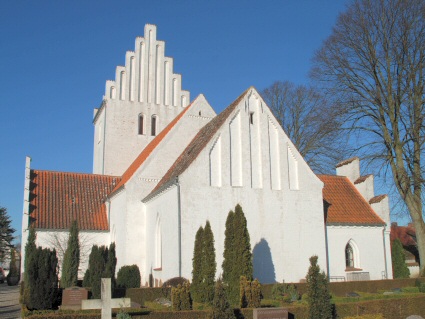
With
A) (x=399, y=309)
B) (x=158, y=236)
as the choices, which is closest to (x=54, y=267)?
(x=158, y=236)

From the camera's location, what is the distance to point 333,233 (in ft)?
85.1

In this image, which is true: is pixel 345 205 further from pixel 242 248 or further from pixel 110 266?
→ pixel 110 266

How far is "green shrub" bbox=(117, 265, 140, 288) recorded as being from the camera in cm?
2248

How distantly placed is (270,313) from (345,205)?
51.1 feet

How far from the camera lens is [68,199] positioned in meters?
29.6

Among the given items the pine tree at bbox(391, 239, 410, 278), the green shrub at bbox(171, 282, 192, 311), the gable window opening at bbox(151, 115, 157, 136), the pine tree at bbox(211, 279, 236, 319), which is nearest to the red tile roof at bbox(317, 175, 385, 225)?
the pine tree at bbox(391, 239, 410, 278)

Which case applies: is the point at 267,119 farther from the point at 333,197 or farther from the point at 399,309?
the point at 399,309

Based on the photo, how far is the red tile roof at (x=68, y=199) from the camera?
92.1 ft

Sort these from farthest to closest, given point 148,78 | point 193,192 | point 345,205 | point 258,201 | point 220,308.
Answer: point 148,78 < point 345,205 < point 258,201 < point 193,192 < point 220,308

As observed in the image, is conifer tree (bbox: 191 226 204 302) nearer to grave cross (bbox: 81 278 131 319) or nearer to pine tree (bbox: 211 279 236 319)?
grave cross (bbox: 81 278 131 319)

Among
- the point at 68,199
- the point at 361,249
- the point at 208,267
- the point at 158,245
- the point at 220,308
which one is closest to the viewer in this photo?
the point at 220,308

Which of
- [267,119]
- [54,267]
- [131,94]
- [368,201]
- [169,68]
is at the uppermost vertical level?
[169,68]

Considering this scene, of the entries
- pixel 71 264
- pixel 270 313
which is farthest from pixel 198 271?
pixel 71 264

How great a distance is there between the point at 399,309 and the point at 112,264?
11557mm
